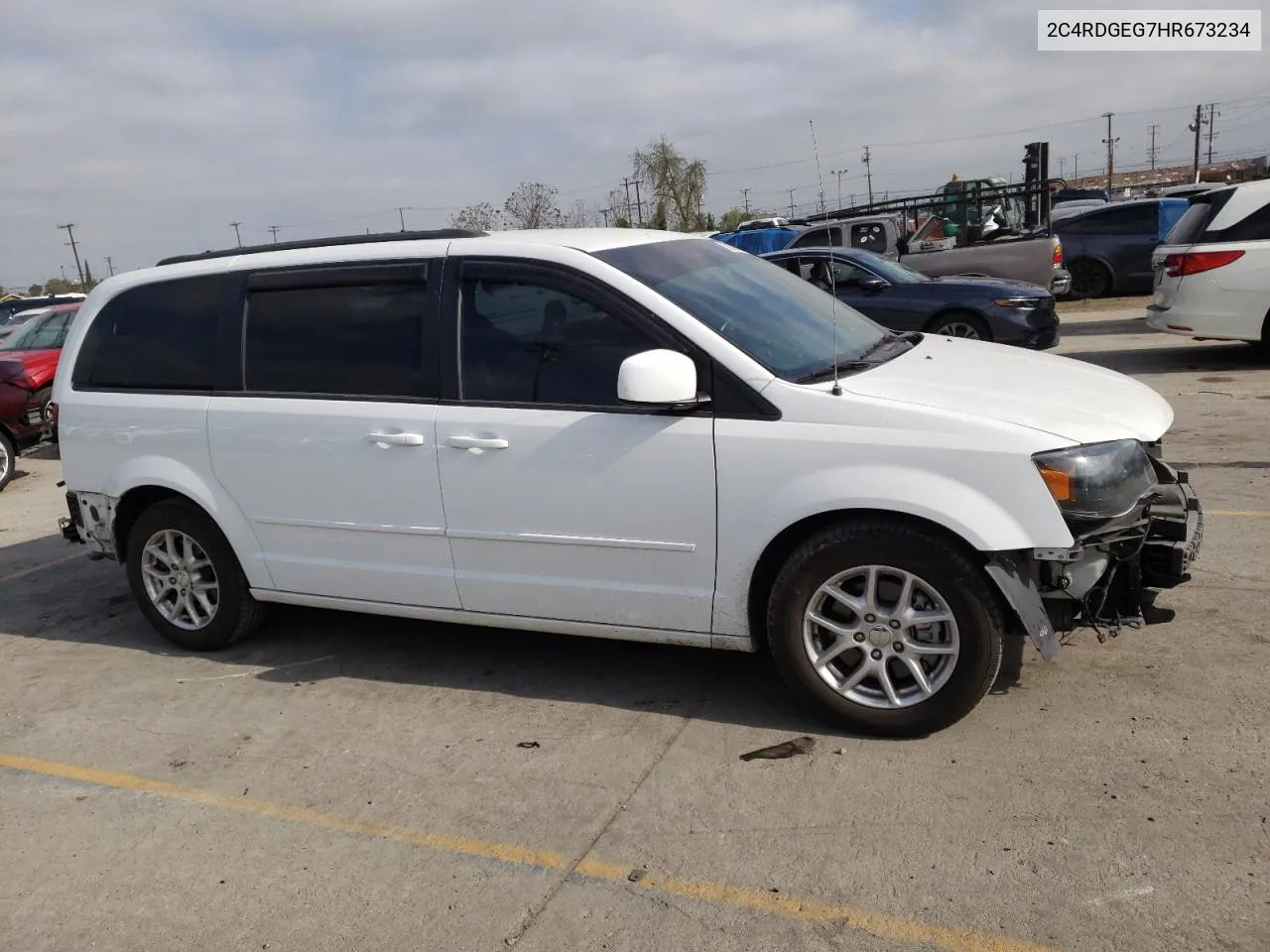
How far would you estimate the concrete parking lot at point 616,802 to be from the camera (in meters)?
3.04

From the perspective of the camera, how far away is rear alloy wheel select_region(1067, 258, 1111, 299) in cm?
1877

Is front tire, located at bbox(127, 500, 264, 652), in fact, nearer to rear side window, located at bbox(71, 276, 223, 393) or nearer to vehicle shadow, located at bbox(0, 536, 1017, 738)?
vehicle shadow, located at bbox(0, 536, 1017, 738)

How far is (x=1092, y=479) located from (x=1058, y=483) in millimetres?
140

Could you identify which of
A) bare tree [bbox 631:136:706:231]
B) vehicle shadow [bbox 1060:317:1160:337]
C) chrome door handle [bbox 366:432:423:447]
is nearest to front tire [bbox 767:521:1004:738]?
chrome door handle [bbox 366:432:423:447]

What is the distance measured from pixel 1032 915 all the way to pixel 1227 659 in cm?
190

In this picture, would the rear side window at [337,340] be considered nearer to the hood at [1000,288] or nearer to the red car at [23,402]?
the red car at [23,402]

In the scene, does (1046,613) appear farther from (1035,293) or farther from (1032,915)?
(1035,293)

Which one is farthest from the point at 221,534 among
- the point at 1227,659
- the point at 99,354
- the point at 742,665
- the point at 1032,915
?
the point at 1227,659

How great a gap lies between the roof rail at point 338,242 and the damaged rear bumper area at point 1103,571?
2563 mm

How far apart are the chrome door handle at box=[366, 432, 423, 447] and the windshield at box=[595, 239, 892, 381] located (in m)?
1.03

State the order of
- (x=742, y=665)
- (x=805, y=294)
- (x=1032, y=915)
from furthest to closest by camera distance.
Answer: (x=805, y=294)
(x=742, y=665)
(x=1032, y=915)

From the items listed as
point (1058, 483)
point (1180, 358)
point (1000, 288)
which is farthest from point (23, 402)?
point (1180, 358)

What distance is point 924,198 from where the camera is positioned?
18844mm

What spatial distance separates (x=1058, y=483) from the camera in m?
3.59
